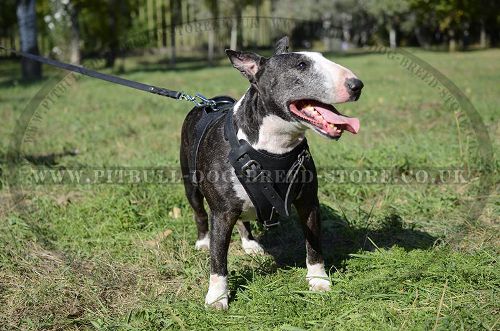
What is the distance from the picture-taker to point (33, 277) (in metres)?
3.64

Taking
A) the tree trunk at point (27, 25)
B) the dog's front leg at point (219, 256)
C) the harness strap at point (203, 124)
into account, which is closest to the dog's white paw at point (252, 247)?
the harness strap at point (203, 124)

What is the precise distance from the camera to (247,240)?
4.18m

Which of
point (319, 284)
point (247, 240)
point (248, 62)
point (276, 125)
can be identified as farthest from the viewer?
point (247, 240)

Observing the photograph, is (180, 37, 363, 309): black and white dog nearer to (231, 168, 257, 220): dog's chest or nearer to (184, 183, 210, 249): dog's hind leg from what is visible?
(231, 168, 257, 220): dog's chest

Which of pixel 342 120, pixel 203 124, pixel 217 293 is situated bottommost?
pixel 217 293

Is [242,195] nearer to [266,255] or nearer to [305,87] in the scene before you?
[305,87]

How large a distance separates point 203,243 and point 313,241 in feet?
3.69

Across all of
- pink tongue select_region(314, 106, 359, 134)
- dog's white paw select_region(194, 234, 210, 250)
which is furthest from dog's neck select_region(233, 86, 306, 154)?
dog's white paw select_region(194, 234, 210, 250)

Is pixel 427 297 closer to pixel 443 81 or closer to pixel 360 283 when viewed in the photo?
pixel 360 283

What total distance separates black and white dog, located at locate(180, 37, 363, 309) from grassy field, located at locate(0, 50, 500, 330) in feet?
0.87

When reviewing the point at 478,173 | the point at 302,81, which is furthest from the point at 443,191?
the point at 302,81

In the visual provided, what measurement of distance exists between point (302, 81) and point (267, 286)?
1314 millimetres

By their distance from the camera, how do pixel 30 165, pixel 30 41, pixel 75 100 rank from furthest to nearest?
pixel 30 41 → pixel 75 100 → pixel 30 165

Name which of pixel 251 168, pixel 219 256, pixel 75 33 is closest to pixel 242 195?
pixel 251 168
